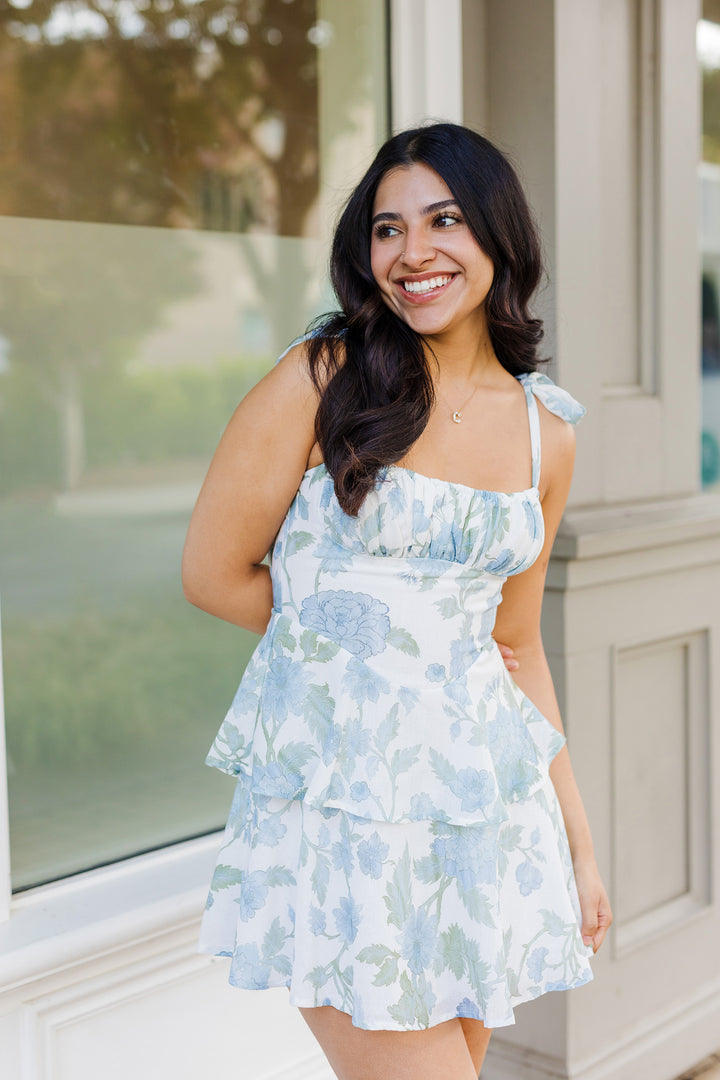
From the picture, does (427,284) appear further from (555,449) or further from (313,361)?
(555,449)

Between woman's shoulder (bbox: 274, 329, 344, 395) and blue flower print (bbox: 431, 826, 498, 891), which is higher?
woman's shoulder (bbox: 274, 329, 344, 395)

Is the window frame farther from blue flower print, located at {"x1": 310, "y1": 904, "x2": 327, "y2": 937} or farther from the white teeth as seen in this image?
the white teeth

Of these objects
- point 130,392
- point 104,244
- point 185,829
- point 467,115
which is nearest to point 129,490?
point 130,392

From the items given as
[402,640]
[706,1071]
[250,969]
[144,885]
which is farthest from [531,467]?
[706,1071]

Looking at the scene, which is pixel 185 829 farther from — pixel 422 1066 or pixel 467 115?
pixel 467 115

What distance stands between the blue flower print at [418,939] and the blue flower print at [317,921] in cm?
9

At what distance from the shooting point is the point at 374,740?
1.36 m

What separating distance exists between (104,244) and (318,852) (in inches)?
46.3

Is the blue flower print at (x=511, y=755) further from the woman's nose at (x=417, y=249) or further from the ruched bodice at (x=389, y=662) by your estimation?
the woman's nose at (x=417, y=249)

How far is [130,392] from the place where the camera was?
2.05 metres

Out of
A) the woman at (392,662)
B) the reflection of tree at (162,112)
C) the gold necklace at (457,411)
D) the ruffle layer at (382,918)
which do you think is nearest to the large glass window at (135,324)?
the reflection of tree at (162,112)

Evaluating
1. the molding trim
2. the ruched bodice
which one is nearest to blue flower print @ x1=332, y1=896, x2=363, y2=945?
the ruched bodice

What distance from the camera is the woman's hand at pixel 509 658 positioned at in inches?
63.0

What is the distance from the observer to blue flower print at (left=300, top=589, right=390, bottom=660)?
1389 millimetres
